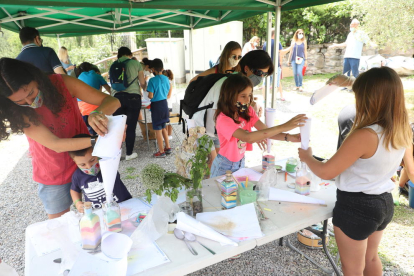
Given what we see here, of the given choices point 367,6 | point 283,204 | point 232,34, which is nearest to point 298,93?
point 367,6

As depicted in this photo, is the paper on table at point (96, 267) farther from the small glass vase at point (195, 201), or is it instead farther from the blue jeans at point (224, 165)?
the blue jeans at point (224, 165)

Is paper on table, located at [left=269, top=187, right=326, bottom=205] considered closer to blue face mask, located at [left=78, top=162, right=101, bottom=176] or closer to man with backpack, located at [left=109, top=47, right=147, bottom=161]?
blue face mask, located at [left=78, top=162, right=101, bottom=176]

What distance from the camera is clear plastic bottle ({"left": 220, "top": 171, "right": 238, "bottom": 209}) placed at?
1.57 meters

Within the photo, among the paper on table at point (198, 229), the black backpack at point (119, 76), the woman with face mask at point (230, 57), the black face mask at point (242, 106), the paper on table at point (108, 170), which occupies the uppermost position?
the woman with face mask at point (230, 57)

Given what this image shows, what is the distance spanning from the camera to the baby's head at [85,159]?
166 centimetres

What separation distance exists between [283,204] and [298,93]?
7675 mm

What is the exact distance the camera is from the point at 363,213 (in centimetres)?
143

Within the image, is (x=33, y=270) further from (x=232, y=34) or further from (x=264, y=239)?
(x=232, y=34)

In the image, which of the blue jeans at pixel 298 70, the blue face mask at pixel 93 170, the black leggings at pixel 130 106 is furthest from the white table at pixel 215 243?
the blue jeans at pixel 298 70

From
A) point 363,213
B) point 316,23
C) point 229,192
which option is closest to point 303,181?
point 363,213

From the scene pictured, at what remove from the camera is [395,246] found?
2.42 m

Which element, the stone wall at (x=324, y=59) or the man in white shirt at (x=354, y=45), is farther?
the stone wall at (x=324, y=59)

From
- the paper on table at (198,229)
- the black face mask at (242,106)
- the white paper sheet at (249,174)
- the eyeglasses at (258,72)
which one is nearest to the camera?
the paper on table at (198,229)

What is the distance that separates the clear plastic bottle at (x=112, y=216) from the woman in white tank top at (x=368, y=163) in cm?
106
